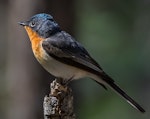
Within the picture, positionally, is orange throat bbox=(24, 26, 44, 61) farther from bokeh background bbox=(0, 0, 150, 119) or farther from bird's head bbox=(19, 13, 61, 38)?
bokeh background bbox=(0, 0, 150, 119)

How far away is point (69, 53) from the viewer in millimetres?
6980

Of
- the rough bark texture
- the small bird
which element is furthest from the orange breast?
the rough bark texture

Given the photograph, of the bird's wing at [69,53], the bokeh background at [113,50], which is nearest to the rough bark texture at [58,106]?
the bird's wing at [69,53]

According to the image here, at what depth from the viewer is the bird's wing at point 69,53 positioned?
686 cm

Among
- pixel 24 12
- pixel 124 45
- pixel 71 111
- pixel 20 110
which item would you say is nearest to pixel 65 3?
pixel 24 12

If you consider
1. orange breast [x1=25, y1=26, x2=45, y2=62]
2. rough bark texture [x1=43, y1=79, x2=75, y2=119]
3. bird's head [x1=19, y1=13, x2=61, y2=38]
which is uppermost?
bird's head [x1=19, y1=13, x2=61, y2=38]

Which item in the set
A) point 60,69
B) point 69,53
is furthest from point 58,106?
point 69,53

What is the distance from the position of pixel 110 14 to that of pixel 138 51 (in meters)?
0.98

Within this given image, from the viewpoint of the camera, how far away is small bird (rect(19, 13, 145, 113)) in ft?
22.3

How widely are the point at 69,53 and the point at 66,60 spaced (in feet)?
0.37

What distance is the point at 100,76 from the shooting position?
6867 millimetres

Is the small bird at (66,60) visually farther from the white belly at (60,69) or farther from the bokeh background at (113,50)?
the bokeh background at (113,50)

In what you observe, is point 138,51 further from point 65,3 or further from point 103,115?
point 65,3

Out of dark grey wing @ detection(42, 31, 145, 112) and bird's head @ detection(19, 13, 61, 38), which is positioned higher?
bird's head @ detection(19, 13, 61, 38)
